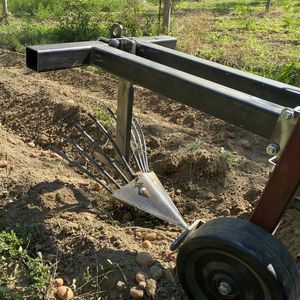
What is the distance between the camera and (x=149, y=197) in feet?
9.31

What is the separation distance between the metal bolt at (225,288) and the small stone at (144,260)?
1.80 ft

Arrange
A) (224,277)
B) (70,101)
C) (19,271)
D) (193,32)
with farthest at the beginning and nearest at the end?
(193,32) < (70,101) < (19,271) < (224,277)

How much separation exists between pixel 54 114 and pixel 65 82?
1.12 m

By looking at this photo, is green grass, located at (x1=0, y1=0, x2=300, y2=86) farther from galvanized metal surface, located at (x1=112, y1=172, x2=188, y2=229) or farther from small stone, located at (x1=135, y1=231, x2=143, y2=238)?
small stone, located at (x1=135, y1=231, x2=143, y2=238)

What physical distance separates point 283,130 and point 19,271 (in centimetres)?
154

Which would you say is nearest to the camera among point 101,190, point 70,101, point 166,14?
point 101,190

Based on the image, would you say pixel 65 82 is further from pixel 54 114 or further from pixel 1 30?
pixel 1 30

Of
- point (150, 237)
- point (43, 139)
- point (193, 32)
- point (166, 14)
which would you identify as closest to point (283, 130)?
point (150, 237)

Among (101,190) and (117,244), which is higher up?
(117,244)

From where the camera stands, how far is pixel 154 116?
4.33 metres

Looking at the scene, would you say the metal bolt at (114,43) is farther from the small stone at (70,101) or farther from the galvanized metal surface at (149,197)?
the small stone at (70,101)

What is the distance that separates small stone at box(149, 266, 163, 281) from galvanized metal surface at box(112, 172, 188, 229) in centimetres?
38

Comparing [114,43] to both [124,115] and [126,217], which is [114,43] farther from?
[126,217]

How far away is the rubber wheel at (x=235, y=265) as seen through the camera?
1764 millimetres
